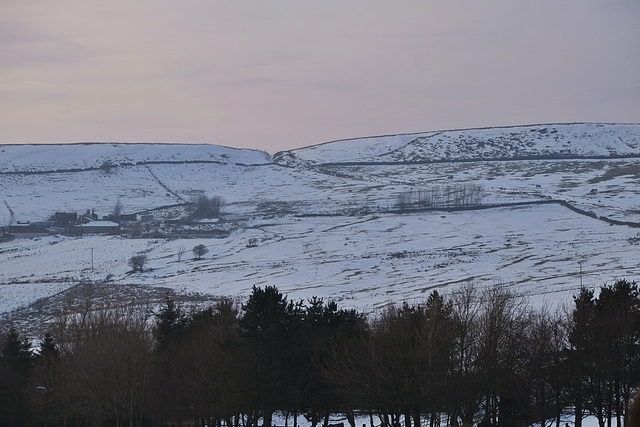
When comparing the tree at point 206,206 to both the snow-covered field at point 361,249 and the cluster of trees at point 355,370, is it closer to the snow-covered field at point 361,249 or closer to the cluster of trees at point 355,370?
the snow-covered field at point 361,249

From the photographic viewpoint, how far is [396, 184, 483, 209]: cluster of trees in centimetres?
15438

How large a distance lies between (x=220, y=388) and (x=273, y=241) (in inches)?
3511

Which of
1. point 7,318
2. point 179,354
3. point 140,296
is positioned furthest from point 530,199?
point 179,354

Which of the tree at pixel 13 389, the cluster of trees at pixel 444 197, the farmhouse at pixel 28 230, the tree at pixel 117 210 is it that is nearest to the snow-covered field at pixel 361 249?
the tree at pixel 117 210

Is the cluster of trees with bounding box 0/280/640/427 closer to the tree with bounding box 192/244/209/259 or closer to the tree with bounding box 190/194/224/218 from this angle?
the tree with bounding box 192/244/209/259

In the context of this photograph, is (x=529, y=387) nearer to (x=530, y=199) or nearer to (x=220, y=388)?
(x=220, y=388)

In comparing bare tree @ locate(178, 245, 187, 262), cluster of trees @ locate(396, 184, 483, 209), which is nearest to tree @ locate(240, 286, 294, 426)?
bare tree @ locate(178, 245, 187, 262)

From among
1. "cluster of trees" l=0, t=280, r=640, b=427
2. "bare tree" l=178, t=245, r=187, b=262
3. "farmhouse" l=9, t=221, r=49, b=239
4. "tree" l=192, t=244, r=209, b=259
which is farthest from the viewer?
"farmhouse" l=9, t=221, r=49, b=239

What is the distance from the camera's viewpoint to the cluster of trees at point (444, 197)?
15438cm

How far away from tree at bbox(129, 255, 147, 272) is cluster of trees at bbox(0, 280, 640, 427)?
6461 cm

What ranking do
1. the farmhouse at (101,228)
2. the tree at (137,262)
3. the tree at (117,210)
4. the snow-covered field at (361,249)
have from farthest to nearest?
the tree at (117,210)
the farmhouse at (101,228)
the tree at (137,262)
the snow-covered field at (361,249)

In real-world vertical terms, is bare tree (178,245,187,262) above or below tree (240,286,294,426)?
below

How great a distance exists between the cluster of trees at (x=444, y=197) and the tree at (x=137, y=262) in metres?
55.0

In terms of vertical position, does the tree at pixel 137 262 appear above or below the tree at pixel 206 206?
below
